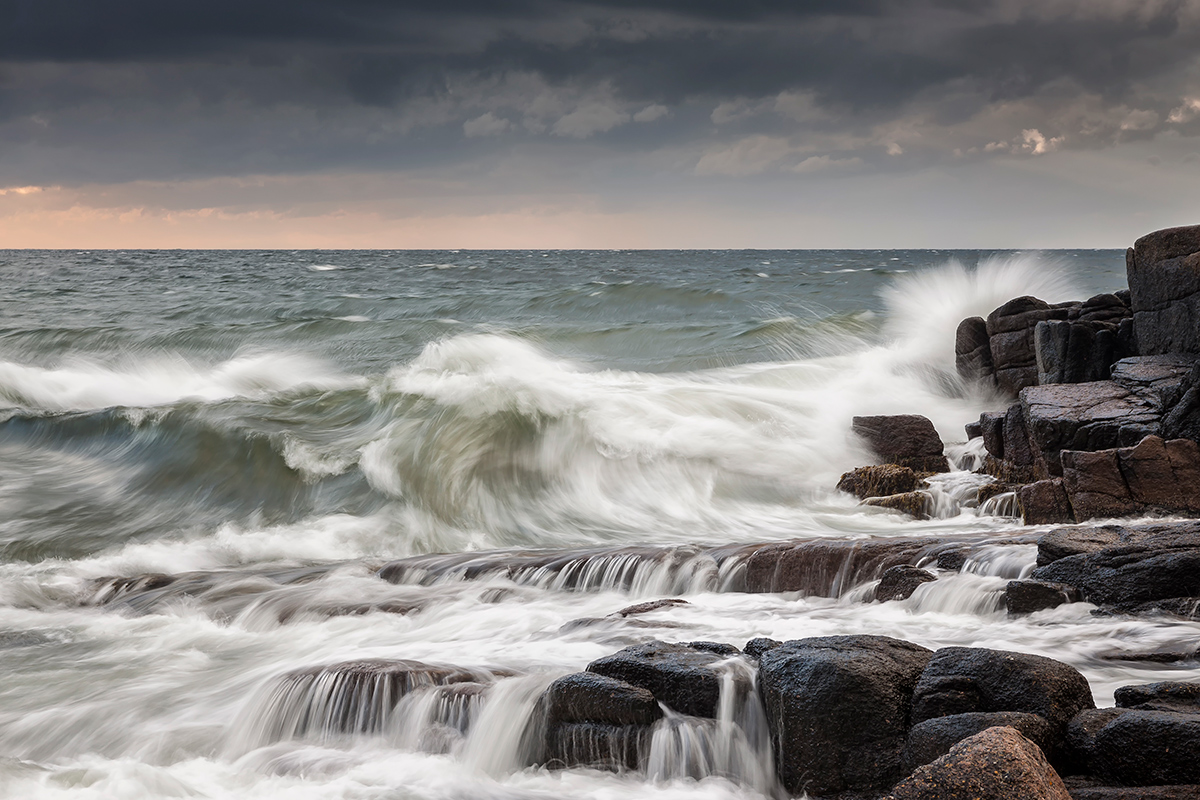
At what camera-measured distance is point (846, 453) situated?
9312 millimetres

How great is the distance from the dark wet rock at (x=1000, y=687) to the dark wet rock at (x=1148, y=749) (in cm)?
17

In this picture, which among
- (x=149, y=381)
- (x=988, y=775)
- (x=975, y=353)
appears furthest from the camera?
(x=149, y=381)

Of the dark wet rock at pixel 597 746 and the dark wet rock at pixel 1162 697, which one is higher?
the dark wet rock at pixel 1162 697

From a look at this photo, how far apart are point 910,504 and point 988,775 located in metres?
5.39

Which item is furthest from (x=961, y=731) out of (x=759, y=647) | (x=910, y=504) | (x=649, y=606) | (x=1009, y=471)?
(x=1009, y=471)

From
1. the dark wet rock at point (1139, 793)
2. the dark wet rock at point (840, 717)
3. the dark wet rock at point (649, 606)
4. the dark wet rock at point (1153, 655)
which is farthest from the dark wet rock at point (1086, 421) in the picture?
the dark wet rock at point (1139, 793)

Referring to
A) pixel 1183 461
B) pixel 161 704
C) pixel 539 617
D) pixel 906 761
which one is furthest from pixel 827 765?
pixel 1183 461

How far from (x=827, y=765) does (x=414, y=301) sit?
24.0m

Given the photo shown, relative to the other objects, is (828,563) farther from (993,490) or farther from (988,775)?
(988,775)

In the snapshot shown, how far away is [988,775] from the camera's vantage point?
2.26 metres

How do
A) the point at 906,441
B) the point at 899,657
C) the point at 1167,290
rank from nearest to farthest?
the point at 899,657
the point at 1167,290
the point at 906,441

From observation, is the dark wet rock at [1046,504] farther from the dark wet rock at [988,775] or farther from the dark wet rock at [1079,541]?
the dark wet rock at [988,775]

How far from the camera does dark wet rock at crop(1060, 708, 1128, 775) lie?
2727 mm

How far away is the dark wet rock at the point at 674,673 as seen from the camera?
3.51 meters
